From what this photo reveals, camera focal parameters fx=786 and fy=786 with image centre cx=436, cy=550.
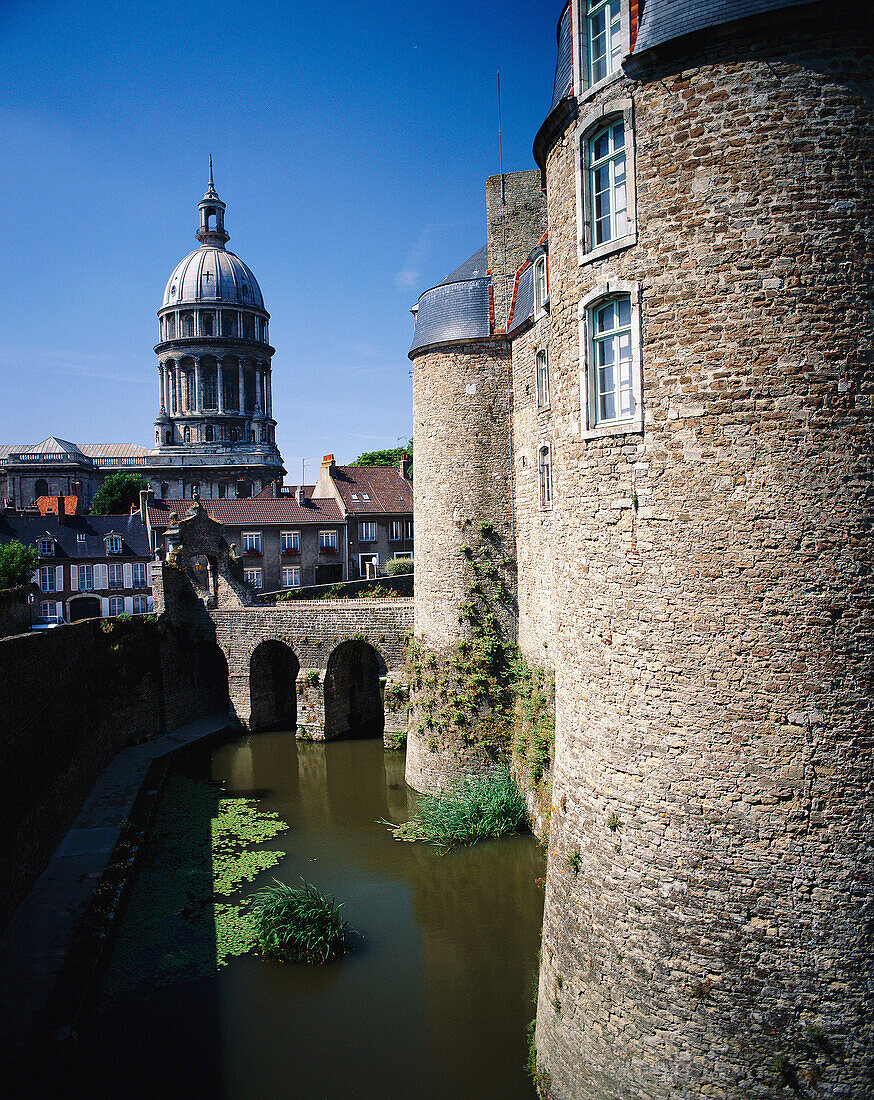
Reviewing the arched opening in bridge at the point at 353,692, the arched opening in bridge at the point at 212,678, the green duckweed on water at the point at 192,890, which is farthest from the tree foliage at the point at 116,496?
the green duckweed on water at the point at 192,890

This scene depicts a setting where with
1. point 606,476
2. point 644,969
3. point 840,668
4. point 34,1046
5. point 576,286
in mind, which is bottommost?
point 34,1046

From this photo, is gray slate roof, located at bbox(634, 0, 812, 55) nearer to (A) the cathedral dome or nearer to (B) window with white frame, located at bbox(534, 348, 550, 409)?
(B) window with white frame, located at bbox(534, 348, 550, 409)

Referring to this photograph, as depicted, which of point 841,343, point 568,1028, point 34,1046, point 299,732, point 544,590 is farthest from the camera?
point 299,732

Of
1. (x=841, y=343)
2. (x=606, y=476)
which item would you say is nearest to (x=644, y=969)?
(x=606, y=476)

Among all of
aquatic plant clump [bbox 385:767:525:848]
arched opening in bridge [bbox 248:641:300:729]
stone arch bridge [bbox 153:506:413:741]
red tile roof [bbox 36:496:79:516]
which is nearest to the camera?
aquatic plant clump [bbox 385:767:525:848]

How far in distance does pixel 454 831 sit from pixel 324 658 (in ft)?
26.7

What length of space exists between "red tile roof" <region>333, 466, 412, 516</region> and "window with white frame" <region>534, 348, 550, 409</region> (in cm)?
2347

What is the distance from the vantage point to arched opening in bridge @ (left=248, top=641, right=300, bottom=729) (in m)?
22.1

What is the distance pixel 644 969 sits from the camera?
5957mm

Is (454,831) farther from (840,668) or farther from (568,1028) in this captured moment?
(840,668)

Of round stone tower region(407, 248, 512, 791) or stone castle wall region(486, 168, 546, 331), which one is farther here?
round stone tower region(407, 248, 512, 791)

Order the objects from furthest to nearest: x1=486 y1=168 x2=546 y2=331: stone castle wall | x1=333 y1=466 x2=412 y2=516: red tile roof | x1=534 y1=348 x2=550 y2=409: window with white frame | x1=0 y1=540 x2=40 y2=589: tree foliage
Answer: x1=333 y1=466 x2=412 y2=516: red tile roof, x1=0 y1=540 x2=40 y2=589: tree foliage, x1=486 y1=168 x2=546 y2=331: stone castle wall, x1=534 y1=348 x2=550 y2=409: window with white frame

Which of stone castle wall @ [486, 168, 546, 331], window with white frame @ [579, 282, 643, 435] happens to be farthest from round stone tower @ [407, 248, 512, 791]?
window with white frame @ [579, 282, 643, 435]

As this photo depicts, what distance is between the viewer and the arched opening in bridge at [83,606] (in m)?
36.3
